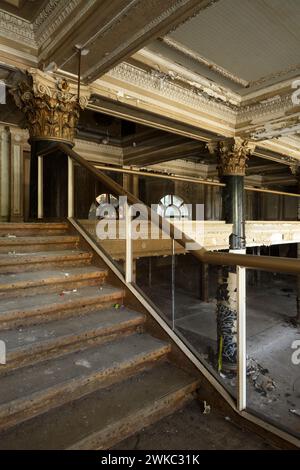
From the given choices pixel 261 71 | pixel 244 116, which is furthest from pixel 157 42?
pixel 244 116

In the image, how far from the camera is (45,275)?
2.73m

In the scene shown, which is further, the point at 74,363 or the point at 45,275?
the point at 45,275

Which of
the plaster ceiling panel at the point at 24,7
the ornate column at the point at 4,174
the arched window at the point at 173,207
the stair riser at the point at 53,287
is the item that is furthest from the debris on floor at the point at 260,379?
the plaster ceiling panel at the point at 24,7

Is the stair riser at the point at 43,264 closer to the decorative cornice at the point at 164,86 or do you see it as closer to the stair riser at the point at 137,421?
the stair riser at the point at 137,421

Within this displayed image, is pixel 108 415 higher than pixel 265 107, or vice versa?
pixel 265 107

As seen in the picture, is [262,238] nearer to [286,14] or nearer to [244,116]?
[244,116]

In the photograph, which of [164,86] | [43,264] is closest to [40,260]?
[43,264]

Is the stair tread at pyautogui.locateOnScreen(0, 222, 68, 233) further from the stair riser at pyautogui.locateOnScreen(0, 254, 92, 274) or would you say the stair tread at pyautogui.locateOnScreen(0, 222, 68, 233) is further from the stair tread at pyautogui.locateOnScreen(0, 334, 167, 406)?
the stair tread at pyautogui.locateOnScreen(0, 334, 167, 406)

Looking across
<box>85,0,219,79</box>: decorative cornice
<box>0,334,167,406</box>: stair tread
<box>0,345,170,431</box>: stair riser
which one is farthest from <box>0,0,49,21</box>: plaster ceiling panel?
<box>0,345,170,431</box>: stair riser

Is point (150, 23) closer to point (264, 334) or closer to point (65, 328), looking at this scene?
point (65, 328)

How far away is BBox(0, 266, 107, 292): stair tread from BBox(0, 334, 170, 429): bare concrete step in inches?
31.6

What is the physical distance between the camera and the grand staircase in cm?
151

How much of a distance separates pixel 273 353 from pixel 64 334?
8748 millimetres

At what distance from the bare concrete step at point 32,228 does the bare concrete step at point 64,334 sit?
156cm
